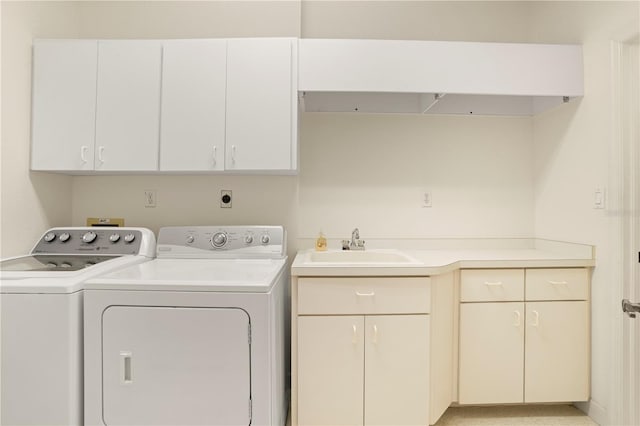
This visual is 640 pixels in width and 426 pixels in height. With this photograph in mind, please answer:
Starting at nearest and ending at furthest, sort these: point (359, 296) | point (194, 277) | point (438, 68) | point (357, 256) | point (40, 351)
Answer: point (40, 351)
point (194, 277)
point (359, 296)
point (438, 68)
point (357, 256)

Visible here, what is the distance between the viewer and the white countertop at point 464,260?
167 cm

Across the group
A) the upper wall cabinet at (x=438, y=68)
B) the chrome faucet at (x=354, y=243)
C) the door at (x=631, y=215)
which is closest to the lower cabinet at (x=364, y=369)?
the chrome faucet at (x=354, y=243)

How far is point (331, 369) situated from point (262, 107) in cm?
139

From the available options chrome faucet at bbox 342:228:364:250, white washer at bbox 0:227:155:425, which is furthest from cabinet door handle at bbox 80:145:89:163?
chrome faucet at bbox 342:228:364:250

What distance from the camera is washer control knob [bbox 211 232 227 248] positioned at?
79.3 inches

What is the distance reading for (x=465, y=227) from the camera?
94.8 inches

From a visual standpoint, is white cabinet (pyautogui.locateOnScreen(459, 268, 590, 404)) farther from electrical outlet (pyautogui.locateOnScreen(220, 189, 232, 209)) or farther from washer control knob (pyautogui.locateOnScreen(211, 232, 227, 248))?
electrical outlet (pyautogui.locateOnScreen(220, 189, 232, 209))

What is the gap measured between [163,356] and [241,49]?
1.57 m

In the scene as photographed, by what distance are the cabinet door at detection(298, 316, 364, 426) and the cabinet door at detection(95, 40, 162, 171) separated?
124 cm

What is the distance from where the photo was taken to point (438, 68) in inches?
76.9

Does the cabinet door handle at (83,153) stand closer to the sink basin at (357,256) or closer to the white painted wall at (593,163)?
the sink basin at (357,256)

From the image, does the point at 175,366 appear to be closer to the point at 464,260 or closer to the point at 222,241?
the point at 222,241

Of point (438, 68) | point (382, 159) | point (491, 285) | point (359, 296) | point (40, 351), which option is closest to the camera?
point (40, 351)

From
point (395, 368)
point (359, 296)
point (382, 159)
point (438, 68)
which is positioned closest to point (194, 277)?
point (359, 296)
